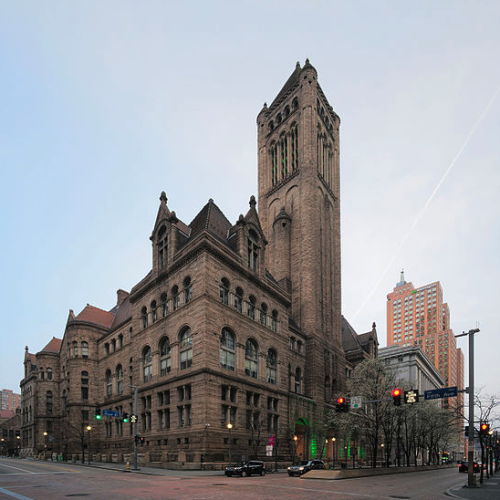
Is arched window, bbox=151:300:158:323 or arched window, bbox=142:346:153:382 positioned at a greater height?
arched window, bbox=151:300:158:323

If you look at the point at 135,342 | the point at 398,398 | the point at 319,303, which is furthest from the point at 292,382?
the point at 398,398

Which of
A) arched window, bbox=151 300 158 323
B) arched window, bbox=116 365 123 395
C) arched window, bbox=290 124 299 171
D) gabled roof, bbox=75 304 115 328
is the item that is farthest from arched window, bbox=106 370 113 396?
arched window, bbox=290 124 299 171

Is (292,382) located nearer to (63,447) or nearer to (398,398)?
(398,398)

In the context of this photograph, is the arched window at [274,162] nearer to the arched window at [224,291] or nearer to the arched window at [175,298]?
the arched window at [224,291]

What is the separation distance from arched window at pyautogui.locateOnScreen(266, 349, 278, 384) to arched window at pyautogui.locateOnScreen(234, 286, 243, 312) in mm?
8302

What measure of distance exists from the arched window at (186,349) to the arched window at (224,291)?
4.90m

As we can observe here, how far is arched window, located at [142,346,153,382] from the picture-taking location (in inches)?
2119

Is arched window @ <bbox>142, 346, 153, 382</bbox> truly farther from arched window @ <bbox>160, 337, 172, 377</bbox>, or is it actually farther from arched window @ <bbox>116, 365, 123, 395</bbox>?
arched window @ <bbox>116, 365, 123, 395</bbox>

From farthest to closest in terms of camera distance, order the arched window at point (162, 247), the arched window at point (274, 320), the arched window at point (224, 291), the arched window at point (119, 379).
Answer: the arched window at point (119, 379)
the arched window at point (274, 320)
the arched window at point (162, 247)
the arched window at point (224, 291)

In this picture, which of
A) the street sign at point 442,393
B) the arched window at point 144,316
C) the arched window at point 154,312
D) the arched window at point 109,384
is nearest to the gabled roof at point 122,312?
the arched window at point 109,384

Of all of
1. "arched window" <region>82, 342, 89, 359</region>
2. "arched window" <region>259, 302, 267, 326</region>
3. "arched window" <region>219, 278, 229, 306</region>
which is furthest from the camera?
"arched window" <region>82, 342, 89, 359</region>

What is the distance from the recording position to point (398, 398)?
24688 mm

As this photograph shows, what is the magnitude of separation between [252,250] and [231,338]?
11858 mm

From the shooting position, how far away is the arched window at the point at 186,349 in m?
46.5
